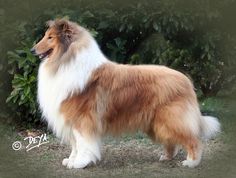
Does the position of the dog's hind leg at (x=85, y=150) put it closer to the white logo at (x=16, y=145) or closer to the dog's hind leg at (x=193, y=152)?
the dog's hind leg at (x=193, y=152)

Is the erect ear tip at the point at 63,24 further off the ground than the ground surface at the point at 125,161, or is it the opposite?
the erect ear tip at the point at 63,24

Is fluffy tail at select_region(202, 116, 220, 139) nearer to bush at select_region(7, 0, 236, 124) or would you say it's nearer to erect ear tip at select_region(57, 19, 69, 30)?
erect ear tip at select_region(57, 19, 69, 30)

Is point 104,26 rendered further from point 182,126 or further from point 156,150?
point 182,126

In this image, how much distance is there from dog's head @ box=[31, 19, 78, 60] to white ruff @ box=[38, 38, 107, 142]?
15 cm

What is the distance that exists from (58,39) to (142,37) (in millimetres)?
2636

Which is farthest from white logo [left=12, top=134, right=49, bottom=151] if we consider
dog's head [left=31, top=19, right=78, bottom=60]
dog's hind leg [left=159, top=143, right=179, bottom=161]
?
dog's hind leg [left=159, top=143, right=179, bottom=161]

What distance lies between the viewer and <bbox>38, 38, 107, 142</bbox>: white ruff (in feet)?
18.5

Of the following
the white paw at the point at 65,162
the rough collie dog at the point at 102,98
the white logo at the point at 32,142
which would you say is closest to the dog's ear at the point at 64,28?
the rough collie dog at the point at 102,98

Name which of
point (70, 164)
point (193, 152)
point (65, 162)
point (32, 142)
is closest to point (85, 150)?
point (70, 164)

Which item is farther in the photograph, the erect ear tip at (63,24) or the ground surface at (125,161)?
the erect ear tip at (63,24)

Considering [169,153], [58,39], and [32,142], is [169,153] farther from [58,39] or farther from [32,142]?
[32,142]

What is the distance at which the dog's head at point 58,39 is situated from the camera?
225 inches

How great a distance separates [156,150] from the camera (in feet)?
21.4

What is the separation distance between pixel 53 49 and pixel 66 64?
241 mm
